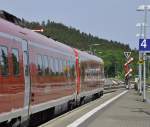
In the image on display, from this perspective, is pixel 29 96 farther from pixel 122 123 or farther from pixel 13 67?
pixel 122 123

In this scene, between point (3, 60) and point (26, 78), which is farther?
point (26, 78)

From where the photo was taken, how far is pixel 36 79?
17.6 meters

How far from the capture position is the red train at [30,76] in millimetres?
13844

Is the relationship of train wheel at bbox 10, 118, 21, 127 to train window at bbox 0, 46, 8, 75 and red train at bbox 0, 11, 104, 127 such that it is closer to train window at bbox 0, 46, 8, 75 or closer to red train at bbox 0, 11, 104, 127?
red train at bbox 0, 11, 104, 127

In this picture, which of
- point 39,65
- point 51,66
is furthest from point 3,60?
point 51,66

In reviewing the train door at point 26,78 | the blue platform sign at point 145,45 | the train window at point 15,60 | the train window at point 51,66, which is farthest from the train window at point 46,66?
the blue platform sign at point 145,45

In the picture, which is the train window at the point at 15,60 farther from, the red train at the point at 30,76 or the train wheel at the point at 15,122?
the train wheel at the point at 15,122

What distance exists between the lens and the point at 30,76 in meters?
16.6

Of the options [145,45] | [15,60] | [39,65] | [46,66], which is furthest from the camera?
[145,45]

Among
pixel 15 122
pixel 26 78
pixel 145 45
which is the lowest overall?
pixel 15 122

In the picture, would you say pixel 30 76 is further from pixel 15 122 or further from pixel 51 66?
pixel 51 66

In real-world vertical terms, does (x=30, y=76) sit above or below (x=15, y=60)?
below

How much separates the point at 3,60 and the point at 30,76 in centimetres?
300

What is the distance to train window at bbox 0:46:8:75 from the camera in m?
13.4
